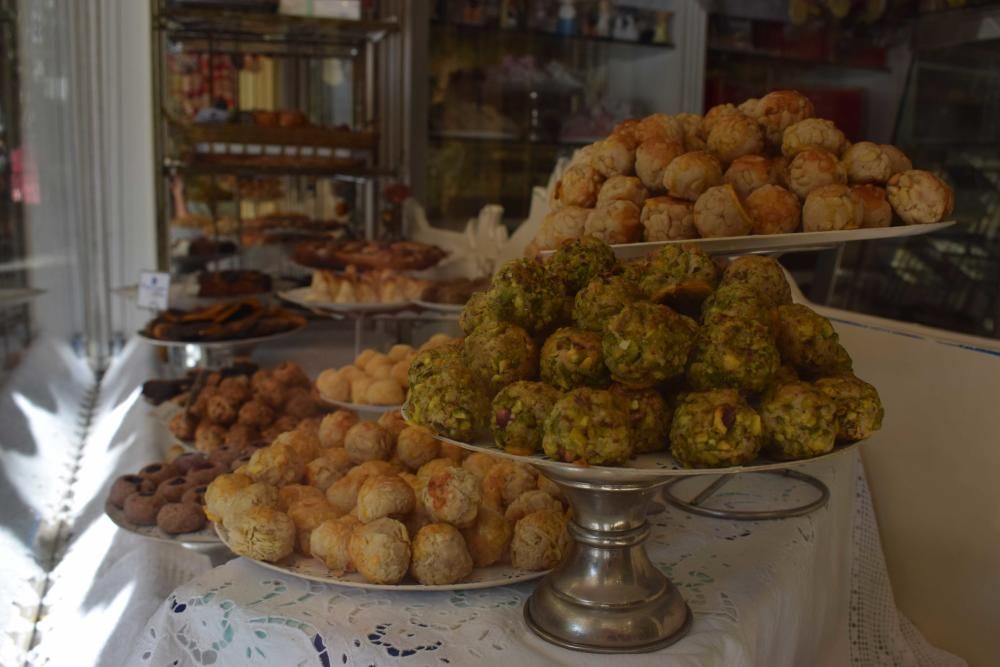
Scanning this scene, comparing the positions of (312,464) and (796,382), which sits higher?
(796,382)

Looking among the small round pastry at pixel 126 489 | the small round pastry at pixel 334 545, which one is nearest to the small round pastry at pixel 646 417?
the small round pastry at pixel 334 545

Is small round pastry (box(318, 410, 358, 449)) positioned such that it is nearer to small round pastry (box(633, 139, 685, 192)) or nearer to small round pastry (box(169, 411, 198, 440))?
small round pastry (box(633, 139, 685, 192))

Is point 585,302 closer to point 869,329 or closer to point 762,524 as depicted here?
point 762,524

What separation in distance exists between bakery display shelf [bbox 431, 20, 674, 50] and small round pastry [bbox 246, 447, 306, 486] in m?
3.00

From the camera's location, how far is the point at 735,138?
1.27m

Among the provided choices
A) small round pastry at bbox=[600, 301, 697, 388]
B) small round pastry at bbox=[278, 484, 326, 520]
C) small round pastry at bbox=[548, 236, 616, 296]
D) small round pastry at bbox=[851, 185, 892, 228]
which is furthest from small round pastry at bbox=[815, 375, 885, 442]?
small round pastry at bbox=[278, 484, 326, 520]

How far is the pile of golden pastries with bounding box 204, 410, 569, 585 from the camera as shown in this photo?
966 mm

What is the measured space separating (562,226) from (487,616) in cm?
55

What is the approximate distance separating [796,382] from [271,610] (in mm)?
563

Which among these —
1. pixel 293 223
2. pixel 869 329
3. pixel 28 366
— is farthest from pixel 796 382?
pixel 293 223

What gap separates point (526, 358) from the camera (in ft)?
3.02

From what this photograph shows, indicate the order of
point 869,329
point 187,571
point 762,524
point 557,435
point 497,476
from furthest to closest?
point 869,329 → point 187,571 → point 762,524 → point 497,476 → point 557,435

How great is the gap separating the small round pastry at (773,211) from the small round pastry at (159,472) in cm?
99

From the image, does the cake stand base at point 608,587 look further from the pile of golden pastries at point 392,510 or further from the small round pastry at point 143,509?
the small round pastry at point 143,509
